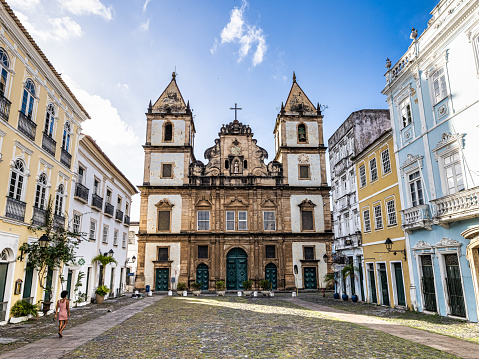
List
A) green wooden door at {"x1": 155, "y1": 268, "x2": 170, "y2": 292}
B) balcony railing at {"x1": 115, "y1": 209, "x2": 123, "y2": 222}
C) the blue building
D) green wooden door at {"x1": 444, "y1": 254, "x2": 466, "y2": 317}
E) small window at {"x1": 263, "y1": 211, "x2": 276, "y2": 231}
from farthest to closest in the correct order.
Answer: small window at {"x1": 263, "y1": 211, "x2": 276, "y2": 231} → green wooden door at {"x1": 155, "y1": 268, "x2": 170, "y2": 292} → balcony railing at {"x1": 115, "y1": 209, "x2": 123, "y2": 222} → green wooden door at {"x1": 444, "y1": 254, "x2": 466, "y2": 317} → the blue building

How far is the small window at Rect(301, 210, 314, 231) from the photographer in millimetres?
36219

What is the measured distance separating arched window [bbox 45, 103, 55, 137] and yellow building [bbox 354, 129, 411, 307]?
16351 mm

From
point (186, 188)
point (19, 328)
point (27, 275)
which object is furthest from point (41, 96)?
point (186, 188)

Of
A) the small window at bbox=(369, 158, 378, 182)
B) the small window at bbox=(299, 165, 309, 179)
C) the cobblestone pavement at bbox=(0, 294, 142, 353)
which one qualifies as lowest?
the cobblestone pavement at bbox=(0, 294, 142, 353)

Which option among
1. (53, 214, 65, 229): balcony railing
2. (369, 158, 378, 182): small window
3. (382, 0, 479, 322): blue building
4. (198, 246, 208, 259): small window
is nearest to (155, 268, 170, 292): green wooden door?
(198, 246, 208, 259): small window

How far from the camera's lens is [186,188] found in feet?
119

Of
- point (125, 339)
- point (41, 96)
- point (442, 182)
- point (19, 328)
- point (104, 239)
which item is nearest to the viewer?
point (125, 339)

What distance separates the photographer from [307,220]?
36.4 m

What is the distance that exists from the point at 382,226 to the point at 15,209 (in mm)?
17391

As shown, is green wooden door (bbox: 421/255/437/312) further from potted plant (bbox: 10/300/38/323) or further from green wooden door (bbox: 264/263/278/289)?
green wooden door (bbox: 264/263/278/289)

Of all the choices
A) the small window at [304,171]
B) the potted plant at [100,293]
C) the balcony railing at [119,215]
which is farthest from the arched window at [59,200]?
the small window at [304,171]

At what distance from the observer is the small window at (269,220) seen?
36.2m

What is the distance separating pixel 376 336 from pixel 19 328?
1184 cm

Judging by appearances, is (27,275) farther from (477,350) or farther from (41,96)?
(477,350)
